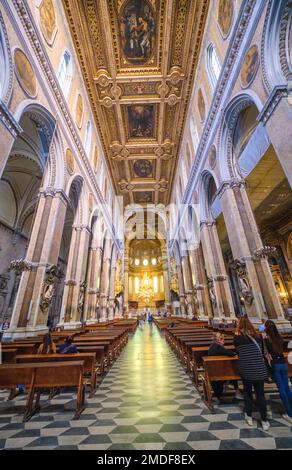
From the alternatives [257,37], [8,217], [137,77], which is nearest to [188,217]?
[137,77]

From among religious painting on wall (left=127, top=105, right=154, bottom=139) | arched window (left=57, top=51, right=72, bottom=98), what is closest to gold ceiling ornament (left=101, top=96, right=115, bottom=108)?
religious painting on wall (left=127, top=105, right=154, bottom=139)

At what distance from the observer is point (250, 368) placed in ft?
9.56

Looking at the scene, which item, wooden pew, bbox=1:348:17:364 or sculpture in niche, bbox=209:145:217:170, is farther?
sculpture in niche, bbox=209:145:217:170

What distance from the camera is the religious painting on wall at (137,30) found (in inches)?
468

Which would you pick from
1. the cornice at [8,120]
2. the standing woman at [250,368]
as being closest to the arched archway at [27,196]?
the cornice at [8,120]


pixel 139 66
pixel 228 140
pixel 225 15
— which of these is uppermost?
pixel 139 66

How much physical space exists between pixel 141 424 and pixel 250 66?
10.4 metres

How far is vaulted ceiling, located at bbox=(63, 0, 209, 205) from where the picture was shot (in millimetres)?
11695

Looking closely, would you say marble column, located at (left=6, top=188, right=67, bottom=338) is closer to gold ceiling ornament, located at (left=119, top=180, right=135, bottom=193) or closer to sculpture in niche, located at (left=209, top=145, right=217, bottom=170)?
sculpture in niche, located at (left=209, top=145, right=217, bottom=170)

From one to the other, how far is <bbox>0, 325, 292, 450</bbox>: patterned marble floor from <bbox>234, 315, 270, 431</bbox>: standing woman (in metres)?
0.23

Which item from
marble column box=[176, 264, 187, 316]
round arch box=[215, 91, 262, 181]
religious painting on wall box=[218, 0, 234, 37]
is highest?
religious painting on wall box=[218, 0, 234, 37]

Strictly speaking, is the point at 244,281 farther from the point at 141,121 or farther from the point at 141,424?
the point at 141,121

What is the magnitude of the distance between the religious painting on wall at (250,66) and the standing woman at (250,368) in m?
8.30

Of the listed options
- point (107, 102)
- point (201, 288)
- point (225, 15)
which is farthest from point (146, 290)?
point (225, 15)
